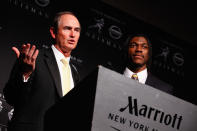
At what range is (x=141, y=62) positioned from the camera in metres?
2.32

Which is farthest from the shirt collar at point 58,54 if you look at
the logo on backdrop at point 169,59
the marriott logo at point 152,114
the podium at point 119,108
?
the logo on backdrop at point 169,59

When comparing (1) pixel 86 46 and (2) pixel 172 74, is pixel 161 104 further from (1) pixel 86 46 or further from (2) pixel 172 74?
(2) pixel 172 74

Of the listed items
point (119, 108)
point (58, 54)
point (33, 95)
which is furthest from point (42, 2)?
point (119, 108)

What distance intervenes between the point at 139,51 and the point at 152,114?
1.40 m

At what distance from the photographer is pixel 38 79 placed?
178 centimetres

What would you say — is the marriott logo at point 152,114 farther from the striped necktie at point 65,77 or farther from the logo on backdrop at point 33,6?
the logo on backdrop at point 33,6

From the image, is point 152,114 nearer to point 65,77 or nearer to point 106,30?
point 65,77

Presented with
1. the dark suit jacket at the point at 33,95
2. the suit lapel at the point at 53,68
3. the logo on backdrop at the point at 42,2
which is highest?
the logo on backdrop at the point at 42,2

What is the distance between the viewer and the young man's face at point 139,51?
233 centimetres

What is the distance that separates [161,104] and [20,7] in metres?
1.84

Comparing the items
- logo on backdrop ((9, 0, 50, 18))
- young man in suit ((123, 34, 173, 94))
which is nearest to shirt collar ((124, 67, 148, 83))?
young man in suit ((123, 34, 173, 94))

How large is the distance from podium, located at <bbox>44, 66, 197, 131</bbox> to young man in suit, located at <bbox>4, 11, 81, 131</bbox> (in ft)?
0.99

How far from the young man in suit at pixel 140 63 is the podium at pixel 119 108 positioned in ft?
3.52

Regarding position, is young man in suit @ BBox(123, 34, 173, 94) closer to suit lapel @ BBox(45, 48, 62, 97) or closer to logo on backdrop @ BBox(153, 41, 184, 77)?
suit lapel @ BBox(45, 48, 62, 97)
